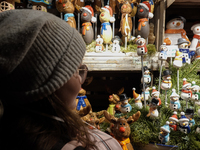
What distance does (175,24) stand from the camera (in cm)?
199

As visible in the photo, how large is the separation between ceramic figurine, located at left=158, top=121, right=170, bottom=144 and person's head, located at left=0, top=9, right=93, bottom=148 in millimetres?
1047

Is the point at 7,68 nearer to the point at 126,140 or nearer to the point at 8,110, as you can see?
the point at 8,110

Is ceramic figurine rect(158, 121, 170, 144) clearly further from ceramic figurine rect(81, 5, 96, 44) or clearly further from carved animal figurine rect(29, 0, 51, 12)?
carved animal figurine rect(29, 0, 51, 12)

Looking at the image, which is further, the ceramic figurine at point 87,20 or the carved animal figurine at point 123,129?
the ceramic figurine at point 87,20

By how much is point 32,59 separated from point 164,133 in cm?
120

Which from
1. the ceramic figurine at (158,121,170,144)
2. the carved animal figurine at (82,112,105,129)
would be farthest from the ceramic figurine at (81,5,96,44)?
the ceramic figurine at (158,121,170,144)

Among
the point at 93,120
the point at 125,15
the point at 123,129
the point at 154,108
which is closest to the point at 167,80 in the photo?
the point at 154,108

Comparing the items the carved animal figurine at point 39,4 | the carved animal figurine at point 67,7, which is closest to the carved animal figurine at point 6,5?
the carved animal figurine at point 39,4

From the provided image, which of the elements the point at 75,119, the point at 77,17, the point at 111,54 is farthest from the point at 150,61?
the point at 75,119

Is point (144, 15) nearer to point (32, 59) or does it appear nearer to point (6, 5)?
point (6, 5)

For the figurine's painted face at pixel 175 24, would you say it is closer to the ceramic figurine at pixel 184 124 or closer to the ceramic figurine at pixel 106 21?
the ceramic figurine at pixel 106 21

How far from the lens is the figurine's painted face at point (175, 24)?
6.51ft

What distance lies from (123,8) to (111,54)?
1.66 feet

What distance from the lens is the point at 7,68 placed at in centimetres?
38
